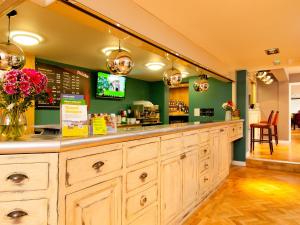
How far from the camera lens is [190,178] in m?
2.74

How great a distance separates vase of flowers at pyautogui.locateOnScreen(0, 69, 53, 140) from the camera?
132 centimetres

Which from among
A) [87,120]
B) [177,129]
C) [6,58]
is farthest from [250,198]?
[6,58]

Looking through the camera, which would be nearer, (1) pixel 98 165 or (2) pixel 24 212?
(2) pixel 24 212

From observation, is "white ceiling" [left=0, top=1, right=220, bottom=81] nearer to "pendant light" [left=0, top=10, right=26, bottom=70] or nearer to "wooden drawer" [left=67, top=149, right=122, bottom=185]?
"pendant light" [left=0, top=10, right=26, bottom=70]

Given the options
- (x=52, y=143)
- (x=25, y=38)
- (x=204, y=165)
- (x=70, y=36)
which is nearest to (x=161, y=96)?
(x=204, y=165)

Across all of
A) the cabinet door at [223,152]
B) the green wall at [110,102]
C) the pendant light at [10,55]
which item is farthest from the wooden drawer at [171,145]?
the green wall at [110,102]

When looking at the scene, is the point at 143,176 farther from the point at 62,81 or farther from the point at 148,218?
the point at 62,81

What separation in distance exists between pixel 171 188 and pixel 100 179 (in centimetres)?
105

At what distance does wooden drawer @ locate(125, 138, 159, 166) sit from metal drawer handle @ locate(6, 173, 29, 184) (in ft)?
2.42

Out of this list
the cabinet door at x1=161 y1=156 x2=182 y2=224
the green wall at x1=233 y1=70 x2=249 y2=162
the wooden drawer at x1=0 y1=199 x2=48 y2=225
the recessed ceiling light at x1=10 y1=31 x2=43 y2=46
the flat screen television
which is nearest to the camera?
the wooden drawer at x1=0 y1=199 x2=48 y2=225

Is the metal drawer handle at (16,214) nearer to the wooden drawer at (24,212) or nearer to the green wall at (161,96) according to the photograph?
the wooden drawer at (24,212)

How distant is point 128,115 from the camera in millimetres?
6102

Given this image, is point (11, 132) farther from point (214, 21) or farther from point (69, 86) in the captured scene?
point (69, 86)

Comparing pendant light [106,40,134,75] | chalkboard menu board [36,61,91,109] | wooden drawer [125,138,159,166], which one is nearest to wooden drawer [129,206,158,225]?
wooden drawer [125,138,159,166]
